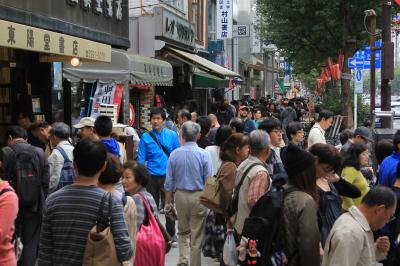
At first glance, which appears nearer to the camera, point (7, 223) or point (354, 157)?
point (7, 223)

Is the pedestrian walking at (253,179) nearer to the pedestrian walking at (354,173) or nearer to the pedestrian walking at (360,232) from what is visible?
the pedestrian walking at (354,173)

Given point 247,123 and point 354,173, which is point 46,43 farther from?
point 247,123

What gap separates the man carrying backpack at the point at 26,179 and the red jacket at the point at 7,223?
266cm

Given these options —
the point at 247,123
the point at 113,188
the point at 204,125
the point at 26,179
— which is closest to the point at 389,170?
the point at 113,188

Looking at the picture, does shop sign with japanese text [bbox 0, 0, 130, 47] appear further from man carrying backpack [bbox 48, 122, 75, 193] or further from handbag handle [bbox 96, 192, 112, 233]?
handbag handle [bbox 96, 192, 112, 233]

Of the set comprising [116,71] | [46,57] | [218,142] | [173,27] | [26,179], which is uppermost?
[173,27]

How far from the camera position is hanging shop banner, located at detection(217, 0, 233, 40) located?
98.9 feet

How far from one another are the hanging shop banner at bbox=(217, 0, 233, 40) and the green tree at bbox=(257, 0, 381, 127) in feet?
9.41

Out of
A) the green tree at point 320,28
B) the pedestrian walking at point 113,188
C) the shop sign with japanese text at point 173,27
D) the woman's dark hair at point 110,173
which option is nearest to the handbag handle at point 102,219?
the pedestrian walking at point 113,188

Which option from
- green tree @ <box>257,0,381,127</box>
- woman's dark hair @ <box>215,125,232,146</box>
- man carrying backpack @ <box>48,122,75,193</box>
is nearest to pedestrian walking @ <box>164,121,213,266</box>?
woman's dark hair @ <box>215,125,232,146</box>

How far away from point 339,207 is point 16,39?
4.67 m

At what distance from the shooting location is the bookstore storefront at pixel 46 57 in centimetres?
1006

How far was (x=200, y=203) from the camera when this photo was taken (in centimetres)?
691

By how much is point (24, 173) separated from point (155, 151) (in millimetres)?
2475
